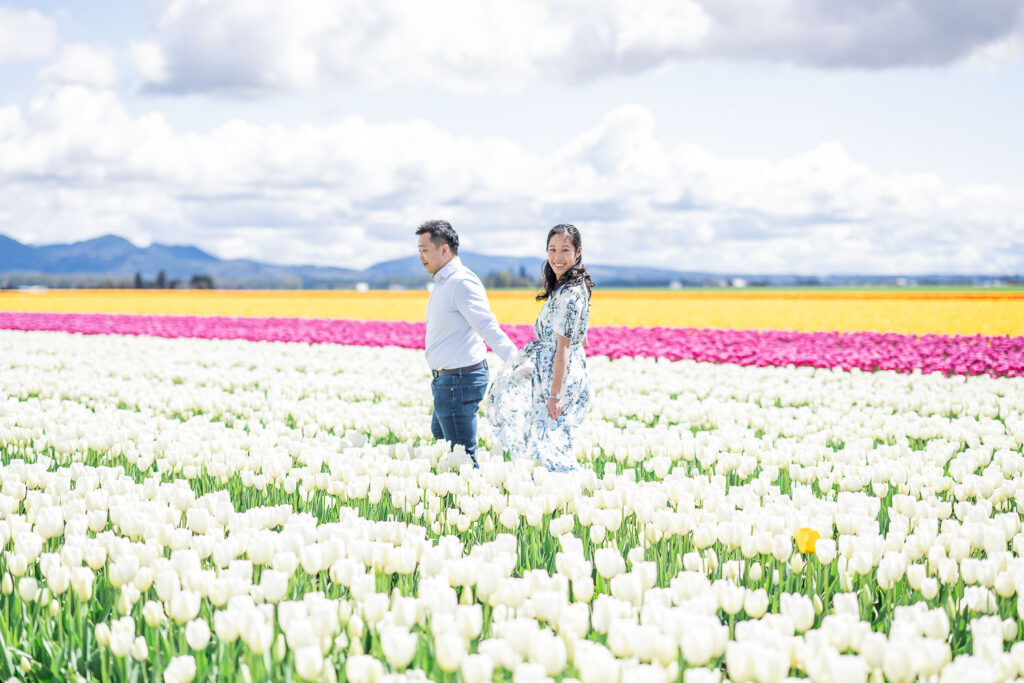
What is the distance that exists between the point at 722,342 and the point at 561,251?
40.0 ft

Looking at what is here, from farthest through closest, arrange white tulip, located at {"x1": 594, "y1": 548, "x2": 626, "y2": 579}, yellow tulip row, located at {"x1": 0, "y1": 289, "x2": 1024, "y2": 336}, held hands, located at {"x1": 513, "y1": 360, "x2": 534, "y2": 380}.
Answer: yellow tulip row, located at {"x1": 0, "y1": 289, "x2": 1024, "y2": 336}
held hands, located at {"x1": 513, "y1": 360, "x2": 534, "y2": 380}
white tulip, located at {"x1": 594, "y1": 548, "x2": 626, "y2": 579}

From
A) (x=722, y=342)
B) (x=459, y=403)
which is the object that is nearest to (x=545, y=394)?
(x=459, y=403)

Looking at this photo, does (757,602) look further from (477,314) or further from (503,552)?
(477,314)

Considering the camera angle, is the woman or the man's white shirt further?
the man's white shirt

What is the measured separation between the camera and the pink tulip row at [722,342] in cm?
1430

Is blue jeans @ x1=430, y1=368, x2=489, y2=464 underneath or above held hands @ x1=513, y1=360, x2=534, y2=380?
underneath

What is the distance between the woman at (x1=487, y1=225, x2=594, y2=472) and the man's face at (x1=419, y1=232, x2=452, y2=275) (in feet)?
2.53

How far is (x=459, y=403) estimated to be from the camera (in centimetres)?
662

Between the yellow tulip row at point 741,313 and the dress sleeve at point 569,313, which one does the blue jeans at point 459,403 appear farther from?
the yellow tulip row at point 741,313

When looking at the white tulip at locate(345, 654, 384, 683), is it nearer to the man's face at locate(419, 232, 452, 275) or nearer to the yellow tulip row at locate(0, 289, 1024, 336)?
the man's face at locate(419, 232, 452, 275)

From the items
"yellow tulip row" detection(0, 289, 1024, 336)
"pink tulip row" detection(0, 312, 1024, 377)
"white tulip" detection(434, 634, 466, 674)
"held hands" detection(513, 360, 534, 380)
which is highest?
"yellow tulip row" detection(0, 289, 1024, 336)

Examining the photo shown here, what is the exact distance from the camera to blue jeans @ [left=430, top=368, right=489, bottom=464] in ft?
21.6

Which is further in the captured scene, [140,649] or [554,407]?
[554,407]

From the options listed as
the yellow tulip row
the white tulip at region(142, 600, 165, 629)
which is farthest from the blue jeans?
the yellow tulip row
